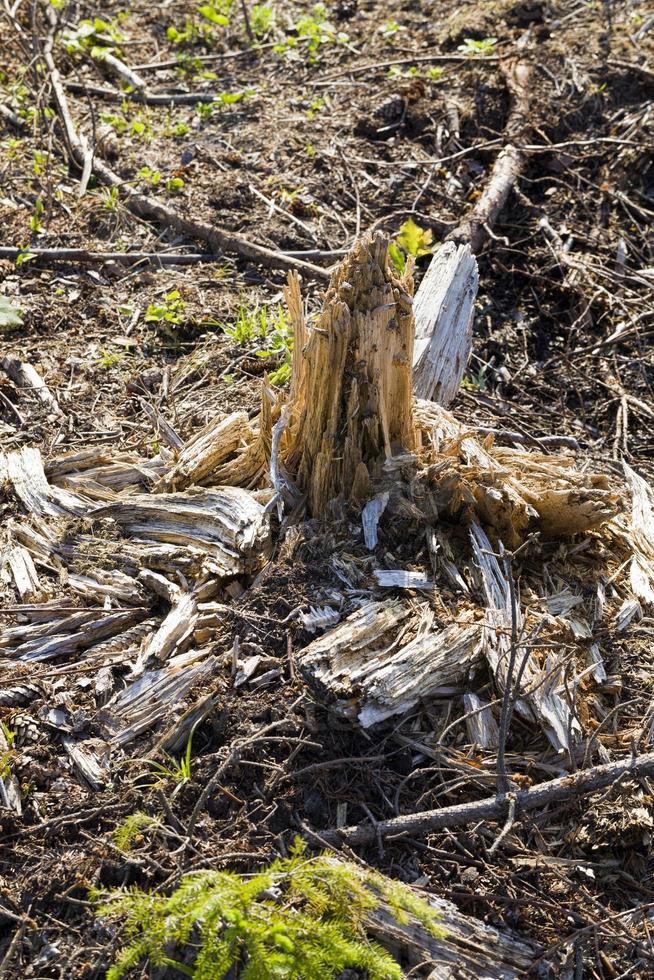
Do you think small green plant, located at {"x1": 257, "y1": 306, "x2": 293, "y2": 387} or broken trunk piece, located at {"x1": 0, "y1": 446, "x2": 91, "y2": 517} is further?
small green plant, located at {"x1": 257, "y1": 306, "x2": 293, "y2": 387}

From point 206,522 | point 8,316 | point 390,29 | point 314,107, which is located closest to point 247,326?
point 8,316

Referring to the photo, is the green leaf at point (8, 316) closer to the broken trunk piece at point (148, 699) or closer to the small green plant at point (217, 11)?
the broken trunk piece at point (148, 699)

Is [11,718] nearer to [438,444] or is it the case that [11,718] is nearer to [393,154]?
[438,444]

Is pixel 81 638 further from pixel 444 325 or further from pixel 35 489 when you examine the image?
pixel 444 325

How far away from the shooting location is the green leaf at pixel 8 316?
4625 millimetres

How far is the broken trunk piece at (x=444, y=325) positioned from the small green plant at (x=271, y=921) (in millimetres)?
2275

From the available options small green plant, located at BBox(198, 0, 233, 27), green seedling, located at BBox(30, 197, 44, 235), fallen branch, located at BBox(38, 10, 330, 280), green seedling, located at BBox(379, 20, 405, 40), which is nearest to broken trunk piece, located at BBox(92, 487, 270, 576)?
fallen branch, located at BBox(38, 10, 330, 280)

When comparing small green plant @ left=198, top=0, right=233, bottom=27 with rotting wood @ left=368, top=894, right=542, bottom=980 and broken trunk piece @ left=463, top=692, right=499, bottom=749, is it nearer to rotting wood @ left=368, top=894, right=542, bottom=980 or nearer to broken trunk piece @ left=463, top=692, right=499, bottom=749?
broken trunk piece @ left=463, top=692, right=499, bottom=749

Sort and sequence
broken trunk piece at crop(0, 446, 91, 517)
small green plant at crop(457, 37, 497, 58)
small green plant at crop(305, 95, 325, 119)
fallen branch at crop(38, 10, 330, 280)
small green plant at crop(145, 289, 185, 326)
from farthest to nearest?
small green plant at crop(457, 37, 497, 58) → small green plant at crop(305, 95, 325, 119) → fallen branch at crop(38, 10, 330, 280) → small green plant at crop(145, 289, 185, 326) → broken trunk piece at crop(0, 446, 91, 517)

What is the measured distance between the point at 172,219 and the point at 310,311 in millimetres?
1312

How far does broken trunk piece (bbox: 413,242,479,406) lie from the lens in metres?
4.09

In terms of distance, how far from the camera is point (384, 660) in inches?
111

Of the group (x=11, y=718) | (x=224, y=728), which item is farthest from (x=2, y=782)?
(x=224, y=728)

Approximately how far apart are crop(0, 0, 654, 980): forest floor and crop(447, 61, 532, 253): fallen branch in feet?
0.35
